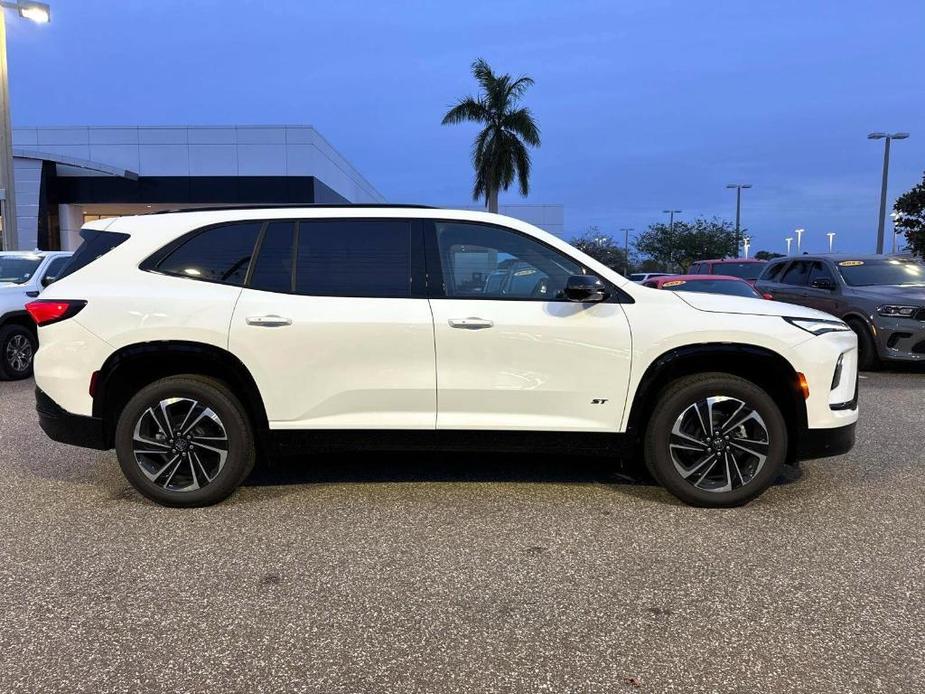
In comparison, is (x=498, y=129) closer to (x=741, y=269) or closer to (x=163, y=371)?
(x=741, y=269)

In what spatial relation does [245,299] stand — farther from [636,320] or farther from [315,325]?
[636,320]

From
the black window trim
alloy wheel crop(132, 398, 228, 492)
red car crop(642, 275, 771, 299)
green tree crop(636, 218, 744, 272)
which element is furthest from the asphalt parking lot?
green tree crop(636, 218, 744, 272)

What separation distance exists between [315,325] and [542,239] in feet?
4.86

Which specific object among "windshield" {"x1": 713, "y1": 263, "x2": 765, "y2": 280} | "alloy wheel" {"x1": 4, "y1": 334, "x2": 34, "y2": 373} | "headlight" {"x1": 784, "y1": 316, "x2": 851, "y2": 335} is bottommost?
"alloy wheel" {"x1": 4, "y1": 334, "x2": 34, "y2": 373}

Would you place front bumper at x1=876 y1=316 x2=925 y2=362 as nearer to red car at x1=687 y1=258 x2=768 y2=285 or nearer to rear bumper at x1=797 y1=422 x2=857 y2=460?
rear bumper at x1=797 y1=422 x2=857 y2=460

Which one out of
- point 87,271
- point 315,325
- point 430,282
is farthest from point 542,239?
point 87,271

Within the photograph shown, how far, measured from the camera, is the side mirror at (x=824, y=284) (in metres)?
10.5

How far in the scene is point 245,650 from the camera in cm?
275

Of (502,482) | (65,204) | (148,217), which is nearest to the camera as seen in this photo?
(148,217)

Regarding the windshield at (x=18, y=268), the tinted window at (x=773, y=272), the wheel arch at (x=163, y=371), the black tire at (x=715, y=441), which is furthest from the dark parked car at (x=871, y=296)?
the windshield at (x=18, y=268)

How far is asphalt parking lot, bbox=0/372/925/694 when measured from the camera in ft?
8.58

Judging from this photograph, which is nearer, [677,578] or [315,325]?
[677,578]

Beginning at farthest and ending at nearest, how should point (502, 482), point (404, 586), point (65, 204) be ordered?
point (65, 204), point (502, 482), point (404, 586)

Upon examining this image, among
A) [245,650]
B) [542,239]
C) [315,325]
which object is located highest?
[542,239]
